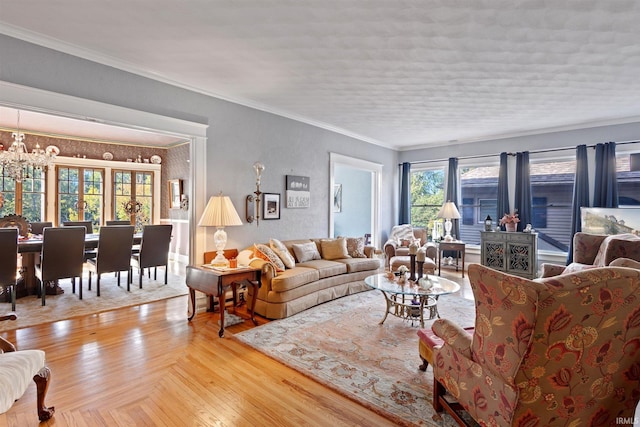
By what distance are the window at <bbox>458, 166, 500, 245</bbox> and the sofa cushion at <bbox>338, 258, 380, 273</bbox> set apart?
2898 mm

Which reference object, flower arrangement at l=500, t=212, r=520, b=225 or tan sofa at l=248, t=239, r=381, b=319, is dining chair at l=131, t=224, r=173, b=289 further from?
flower arrangement at l=500, t=212, r=520, b=225

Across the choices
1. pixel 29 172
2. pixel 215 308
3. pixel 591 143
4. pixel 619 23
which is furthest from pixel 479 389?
pixel 29 172

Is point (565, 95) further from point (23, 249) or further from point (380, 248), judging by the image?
point (23, 249)

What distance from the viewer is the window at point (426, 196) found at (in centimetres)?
750

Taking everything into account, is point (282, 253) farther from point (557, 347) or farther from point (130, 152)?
point (130, 152)

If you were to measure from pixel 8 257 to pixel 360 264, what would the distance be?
4.44 metres

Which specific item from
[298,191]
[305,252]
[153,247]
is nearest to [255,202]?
[298,191]

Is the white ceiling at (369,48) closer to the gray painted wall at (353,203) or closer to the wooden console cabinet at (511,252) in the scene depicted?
the wooden console cabinet at (511,252)

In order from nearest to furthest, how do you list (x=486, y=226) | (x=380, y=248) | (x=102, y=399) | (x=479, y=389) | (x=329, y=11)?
1. (x=479, y=389)
2. (x=102, y=399)
3. (x=329, y=11)
4. (x=486, y=226)
5. (x=380, y=248)

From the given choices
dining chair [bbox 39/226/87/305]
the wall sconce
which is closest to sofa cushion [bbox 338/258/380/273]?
the wall sconce

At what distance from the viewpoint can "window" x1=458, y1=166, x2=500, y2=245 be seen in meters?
6.73

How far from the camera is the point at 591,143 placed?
5609mm

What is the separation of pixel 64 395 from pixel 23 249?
302cm

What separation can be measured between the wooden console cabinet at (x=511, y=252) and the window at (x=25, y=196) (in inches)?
354
